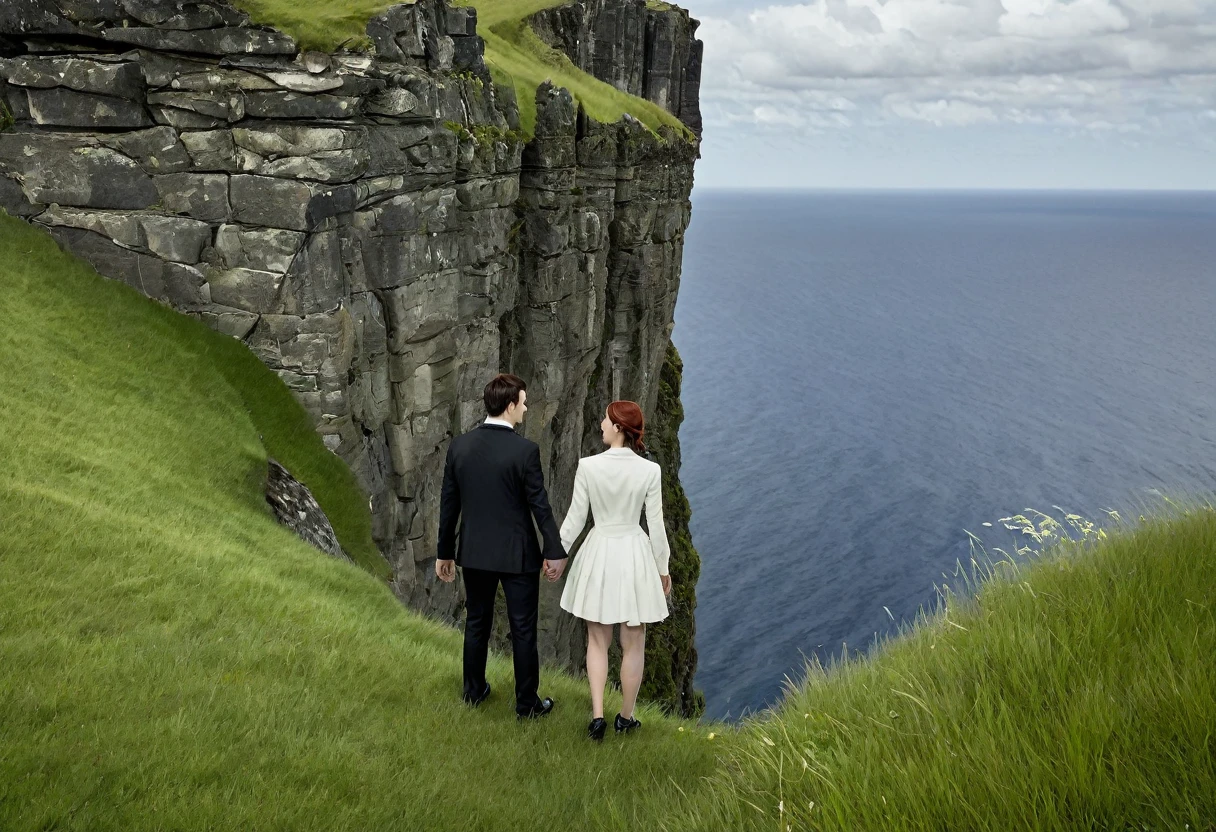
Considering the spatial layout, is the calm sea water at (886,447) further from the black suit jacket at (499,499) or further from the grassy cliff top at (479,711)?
the black suit jacket at (499,499)

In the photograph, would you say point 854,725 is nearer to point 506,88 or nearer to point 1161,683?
point 1161,683

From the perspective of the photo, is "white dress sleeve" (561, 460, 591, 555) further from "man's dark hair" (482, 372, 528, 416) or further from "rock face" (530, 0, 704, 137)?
"rock face" (530, 0, 704, 137)

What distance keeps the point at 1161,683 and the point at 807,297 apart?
195m

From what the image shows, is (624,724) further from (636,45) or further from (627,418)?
(636,45)

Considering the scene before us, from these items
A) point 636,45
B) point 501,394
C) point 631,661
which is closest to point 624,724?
point 631,661

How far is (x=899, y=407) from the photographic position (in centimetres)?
11256

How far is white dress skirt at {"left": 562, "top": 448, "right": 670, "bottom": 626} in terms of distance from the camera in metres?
9.05

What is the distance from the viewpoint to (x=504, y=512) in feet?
31.0

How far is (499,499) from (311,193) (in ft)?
37.2

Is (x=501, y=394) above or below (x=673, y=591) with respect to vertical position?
above

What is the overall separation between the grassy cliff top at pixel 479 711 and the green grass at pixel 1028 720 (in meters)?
0.02

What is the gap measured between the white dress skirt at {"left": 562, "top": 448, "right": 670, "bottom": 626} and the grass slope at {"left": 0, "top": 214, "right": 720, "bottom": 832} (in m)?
1.44

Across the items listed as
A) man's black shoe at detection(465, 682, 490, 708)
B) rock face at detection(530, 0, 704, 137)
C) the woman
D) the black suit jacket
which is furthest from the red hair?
rock face at detection(530, 0, 704, 137)

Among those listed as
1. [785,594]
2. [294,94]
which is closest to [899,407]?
[785,594]
